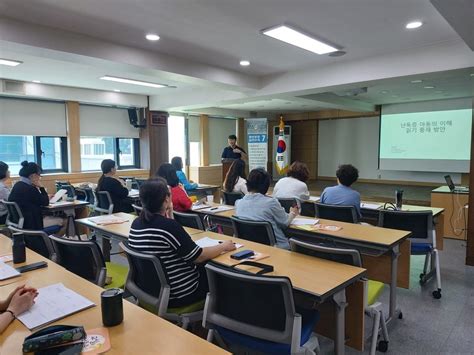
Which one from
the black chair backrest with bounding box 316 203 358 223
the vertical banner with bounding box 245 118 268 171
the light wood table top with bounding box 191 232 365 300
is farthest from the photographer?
the vertical banner with bounding box 245 118 268 171

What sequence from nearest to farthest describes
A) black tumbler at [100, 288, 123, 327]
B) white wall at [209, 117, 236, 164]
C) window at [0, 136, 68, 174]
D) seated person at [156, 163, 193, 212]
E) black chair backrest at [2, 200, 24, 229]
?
black tumbler at [100, 288, 123, 327], seated person at [156, 163, 193, 212], black chair backrest at [2, 200, 24, 229], window at [0, 136, 68, 174], white wall at [209, 117, 236, 164]

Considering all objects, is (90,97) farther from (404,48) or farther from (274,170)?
(274,170)

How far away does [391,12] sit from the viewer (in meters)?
3.25

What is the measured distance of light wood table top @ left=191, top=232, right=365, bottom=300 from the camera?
5.59 feet

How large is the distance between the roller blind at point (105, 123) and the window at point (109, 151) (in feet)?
0.68

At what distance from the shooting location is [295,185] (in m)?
4.13

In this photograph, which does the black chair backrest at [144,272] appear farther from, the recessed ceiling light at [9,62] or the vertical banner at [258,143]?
the vertical banner at [258,143]

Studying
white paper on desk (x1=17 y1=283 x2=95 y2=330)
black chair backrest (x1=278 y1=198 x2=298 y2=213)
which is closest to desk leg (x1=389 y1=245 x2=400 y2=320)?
black chair backrest (x1=278 y1=198 x2=298 y2=213)

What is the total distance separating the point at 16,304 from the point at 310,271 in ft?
4.73

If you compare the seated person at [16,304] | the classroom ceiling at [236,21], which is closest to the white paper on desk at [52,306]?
the seated person at [16,304]

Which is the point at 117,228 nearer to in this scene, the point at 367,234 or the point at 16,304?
the point at 16,304

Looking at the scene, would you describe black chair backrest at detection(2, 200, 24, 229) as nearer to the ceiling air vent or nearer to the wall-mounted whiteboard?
the ceiling air vent

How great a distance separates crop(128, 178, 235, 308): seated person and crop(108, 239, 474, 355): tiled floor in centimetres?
111

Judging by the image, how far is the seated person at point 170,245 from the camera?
6.19 ft
